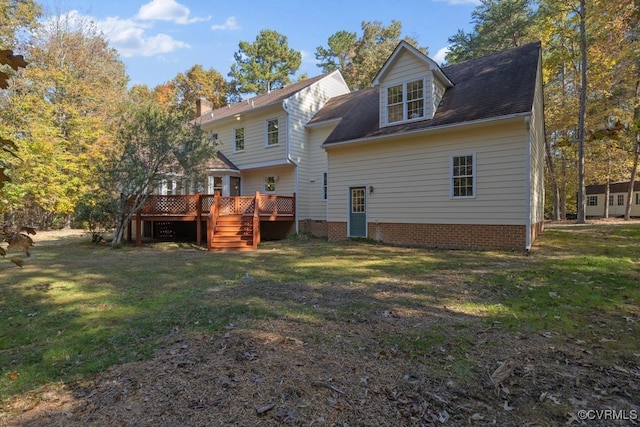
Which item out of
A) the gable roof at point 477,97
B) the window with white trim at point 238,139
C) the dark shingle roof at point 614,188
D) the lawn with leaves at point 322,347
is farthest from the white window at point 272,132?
the dark shingle roof at point 614,188

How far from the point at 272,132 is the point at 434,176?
8.95 metres

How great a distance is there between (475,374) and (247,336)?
242 cm

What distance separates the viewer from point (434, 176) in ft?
38.2

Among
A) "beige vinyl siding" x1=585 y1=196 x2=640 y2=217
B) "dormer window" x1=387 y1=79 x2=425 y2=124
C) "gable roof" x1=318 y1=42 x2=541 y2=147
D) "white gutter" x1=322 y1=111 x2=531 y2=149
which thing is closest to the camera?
"white gutter" x1=322 y1=111 x2=531 y2=149

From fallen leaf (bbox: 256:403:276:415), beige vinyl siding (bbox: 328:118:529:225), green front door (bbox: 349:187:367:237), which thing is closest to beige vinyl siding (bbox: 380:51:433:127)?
beige vinyl siding (bbox: 328:118:529:225)

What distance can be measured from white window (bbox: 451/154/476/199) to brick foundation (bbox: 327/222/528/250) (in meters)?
1.06

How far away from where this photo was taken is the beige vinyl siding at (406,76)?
472 inches

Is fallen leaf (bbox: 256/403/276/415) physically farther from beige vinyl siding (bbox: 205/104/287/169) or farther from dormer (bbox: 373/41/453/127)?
beige vinyl siding (bbox: 205/104/287/169)

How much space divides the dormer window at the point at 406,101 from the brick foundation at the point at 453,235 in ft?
13.1

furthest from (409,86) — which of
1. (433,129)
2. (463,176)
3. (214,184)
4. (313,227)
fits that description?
(214,184)

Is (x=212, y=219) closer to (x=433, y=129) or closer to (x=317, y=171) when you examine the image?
(x=317, y=171)

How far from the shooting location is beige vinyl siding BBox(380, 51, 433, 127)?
472 inches

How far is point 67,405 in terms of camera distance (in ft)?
8.98

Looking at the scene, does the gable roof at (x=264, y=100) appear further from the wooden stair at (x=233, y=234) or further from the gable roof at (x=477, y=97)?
the wooden stair at (x=233, y=234)
